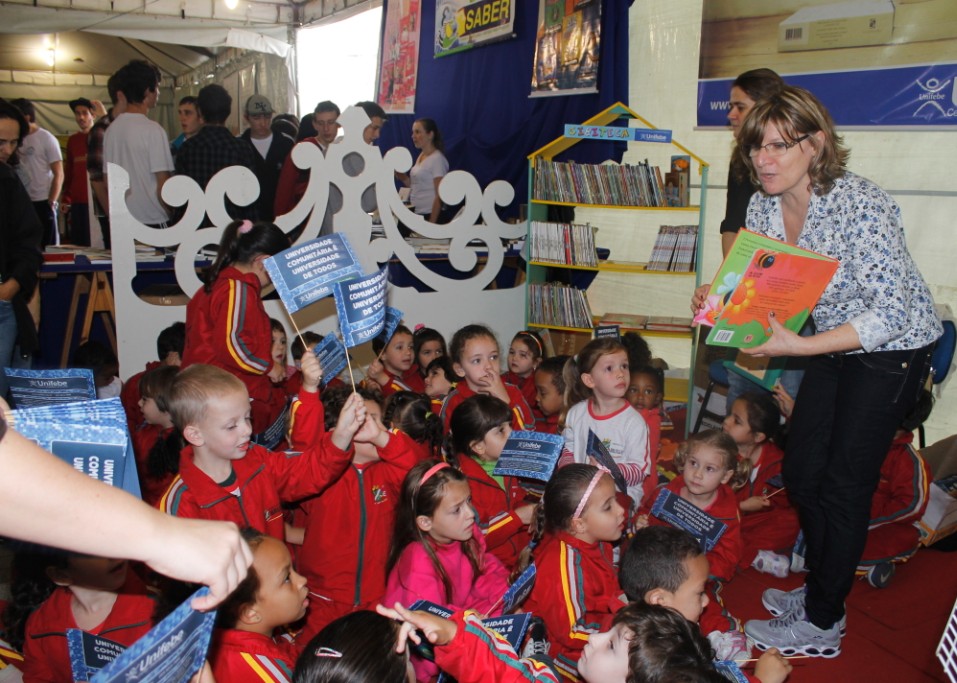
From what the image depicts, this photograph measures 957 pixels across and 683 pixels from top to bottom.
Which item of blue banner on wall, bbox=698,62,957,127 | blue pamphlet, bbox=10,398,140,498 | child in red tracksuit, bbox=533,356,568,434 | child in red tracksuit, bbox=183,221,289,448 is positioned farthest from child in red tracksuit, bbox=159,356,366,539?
blue banner on wall, bbox=698,62,957,127

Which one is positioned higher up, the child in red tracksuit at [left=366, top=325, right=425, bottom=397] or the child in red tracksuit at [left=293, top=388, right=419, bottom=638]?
the child in red tracksuit at [left=366, top=325, right=425, bottom=397]

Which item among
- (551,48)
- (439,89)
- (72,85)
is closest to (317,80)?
(439,89)

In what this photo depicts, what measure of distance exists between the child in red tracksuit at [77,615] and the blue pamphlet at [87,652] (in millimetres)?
439

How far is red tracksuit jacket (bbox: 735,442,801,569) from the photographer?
127 inches

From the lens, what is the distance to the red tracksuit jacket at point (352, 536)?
246 cm

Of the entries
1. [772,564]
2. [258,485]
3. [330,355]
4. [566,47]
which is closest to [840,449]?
[772,564]

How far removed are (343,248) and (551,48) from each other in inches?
190

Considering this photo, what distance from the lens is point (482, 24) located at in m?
7.56

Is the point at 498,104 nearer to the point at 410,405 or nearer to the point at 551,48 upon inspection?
the point at 551,48

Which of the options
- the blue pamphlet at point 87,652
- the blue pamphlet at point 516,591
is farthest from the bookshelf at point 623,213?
the blue pamphlet at point 87,652

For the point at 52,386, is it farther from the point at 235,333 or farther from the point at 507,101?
the point at 507,101

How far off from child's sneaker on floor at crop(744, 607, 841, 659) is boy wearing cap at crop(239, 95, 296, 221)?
4849 millimetres

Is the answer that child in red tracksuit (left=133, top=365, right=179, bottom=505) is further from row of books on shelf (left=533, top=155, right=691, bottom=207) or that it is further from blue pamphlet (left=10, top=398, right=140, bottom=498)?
row of books on shelf (left=533, top=155, right=691, bottom=207)

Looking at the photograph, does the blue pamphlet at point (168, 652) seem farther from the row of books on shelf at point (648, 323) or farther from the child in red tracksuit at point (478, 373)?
the row of books on shelf at point (648, 323)
